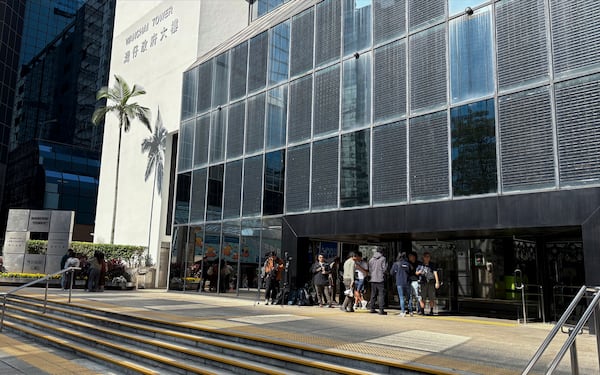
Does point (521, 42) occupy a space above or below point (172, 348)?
above

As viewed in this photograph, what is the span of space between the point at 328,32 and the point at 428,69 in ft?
15.3

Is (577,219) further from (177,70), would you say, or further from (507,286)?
(177,70)

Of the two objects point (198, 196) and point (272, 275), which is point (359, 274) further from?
point (198, 196)

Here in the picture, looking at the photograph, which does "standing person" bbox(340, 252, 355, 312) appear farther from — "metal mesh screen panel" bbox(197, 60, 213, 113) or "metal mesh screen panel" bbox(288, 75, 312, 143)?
"metal mesh screen panel" bbox(197, 60, 213, 113)

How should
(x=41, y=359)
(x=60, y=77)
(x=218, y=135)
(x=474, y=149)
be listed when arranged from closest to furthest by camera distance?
1. (x=41, y=359)
2. (x=474, y=149)
3. (x=218, y=135)
4. (x=60, y=77)

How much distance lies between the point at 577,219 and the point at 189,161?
1653 centimetres

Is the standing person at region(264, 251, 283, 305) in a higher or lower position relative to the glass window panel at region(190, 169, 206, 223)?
lower

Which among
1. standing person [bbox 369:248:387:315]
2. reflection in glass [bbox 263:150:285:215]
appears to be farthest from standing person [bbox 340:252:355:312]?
reflection in glass [bbox 263:150:285:215]

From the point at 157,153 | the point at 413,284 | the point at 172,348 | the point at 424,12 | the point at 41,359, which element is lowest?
the point at 41,359

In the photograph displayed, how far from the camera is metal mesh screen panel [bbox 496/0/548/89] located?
10.9 meters

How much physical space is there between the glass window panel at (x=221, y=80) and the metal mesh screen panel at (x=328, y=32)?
562 cm

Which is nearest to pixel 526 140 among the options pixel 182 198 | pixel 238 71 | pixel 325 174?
pixel 325 174

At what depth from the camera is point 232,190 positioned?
1923cm

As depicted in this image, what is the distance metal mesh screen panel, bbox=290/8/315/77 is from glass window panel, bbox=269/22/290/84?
13.0 inches
